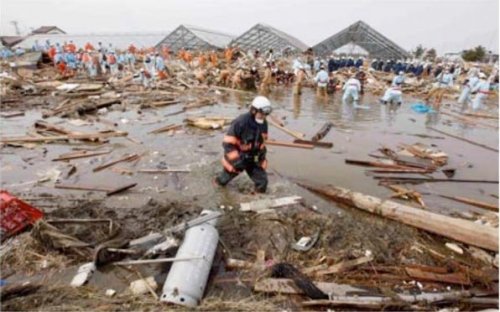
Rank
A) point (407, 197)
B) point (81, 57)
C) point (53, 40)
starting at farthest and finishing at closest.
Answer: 1. point (53, 40)
2. point (81, 57)
3. point (407, 197)

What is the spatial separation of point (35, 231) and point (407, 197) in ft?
21.0

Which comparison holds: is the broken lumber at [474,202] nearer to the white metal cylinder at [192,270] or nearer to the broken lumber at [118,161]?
the white metal cylinder at [192,270]

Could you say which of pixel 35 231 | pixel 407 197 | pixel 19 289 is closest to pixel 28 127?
pixel 35 231

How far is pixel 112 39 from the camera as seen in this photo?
54750 mm

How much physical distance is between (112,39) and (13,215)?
186 ft

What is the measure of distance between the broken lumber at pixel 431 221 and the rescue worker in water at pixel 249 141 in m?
1.70

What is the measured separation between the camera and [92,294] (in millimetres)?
3658

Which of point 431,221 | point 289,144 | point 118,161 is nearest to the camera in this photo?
point 431,221

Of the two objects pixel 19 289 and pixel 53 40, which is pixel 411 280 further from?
pixel 53 40

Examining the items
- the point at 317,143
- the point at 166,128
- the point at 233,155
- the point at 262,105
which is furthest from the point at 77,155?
the point at 317,143

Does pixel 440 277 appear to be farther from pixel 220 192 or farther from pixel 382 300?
pixel 220 192

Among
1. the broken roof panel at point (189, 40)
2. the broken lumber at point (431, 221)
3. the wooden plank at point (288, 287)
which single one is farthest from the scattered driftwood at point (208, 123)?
the broken roof panel at point (189, 40)

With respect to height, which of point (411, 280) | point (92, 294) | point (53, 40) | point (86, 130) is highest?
point (53, 40)

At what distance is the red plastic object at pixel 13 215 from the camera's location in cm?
471
